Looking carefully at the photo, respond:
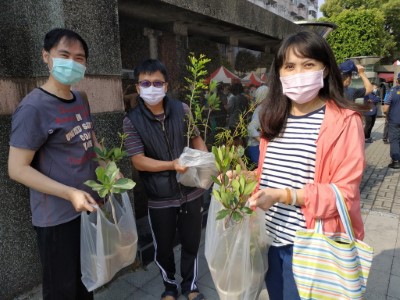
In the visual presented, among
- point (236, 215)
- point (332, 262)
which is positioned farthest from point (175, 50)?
point (332, 262)

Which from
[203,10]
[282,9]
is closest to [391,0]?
[282,9]

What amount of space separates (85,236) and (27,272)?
1.02 m

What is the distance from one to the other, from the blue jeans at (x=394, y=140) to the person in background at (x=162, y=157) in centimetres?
579

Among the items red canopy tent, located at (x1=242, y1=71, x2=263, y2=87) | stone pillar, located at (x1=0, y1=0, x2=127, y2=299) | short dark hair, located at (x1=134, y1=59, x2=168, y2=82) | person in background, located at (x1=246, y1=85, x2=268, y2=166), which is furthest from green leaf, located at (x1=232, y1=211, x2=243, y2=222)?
red canopy tent, located at (x1=242, y1=71, x2=263, y2=87)

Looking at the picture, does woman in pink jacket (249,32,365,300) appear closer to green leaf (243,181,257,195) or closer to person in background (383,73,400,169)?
green leaf (243,181,257,195)

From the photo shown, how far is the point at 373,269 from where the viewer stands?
2.88m

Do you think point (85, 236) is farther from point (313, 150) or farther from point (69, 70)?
point (313, 150)

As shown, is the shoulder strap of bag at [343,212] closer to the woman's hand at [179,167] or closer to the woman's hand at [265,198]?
the woman's hand at [265,198]

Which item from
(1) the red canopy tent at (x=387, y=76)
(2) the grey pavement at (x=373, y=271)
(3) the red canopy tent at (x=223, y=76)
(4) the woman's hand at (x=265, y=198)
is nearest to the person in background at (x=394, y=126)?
(2) the grey pavement at (x=373, y=271)

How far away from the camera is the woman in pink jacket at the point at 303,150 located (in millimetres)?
1280

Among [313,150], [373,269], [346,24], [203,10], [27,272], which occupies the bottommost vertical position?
[373,269]

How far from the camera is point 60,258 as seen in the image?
5.67 ft

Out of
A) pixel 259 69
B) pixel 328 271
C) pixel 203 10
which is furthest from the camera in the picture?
pixel 259 69

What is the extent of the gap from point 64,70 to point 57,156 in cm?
46
